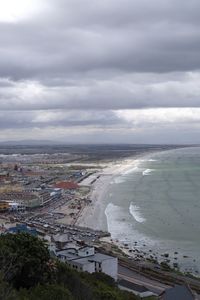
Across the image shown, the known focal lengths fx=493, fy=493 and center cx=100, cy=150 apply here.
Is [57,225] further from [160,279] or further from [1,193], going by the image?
[1,193]

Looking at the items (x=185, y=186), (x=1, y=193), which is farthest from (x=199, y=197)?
(x=1, y=193)

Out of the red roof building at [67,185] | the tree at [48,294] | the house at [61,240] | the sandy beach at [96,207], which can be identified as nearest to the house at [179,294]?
the tree at [48,294]

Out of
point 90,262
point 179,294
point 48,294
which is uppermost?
point 48,294

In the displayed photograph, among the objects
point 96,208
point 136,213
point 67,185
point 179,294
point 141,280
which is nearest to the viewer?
point 179,294

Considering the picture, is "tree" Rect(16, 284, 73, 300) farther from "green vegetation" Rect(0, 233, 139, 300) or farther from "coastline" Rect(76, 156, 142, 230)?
"coastline" Rect(76, 156, 142, 230)

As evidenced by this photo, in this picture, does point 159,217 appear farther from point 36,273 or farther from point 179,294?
point 36,273

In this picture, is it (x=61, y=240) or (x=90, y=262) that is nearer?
(x=90, y=262)

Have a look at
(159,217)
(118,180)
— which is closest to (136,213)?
(159,217)

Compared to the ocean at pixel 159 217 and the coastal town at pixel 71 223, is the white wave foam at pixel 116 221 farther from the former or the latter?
the coastal town at pixel 71 223
